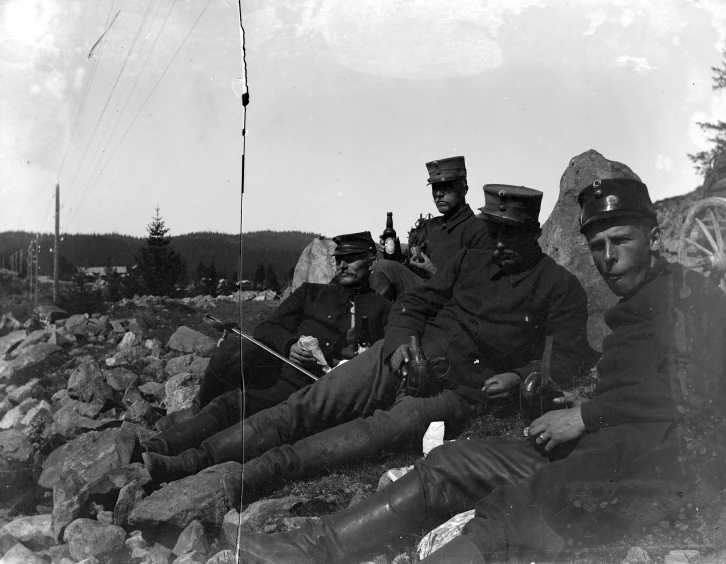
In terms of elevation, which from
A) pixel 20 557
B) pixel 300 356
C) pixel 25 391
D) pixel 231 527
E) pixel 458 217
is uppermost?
pixel 458 217

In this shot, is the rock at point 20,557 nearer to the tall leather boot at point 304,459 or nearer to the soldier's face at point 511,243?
the tall leather boot at point 304,459

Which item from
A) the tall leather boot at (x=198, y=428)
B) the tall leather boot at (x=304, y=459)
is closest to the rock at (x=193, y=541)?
the tall leather boot at (x=304, y=459)

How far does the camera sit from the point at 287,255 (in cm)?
447

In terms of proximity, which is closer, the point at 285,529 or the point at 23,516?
the point at 285,529

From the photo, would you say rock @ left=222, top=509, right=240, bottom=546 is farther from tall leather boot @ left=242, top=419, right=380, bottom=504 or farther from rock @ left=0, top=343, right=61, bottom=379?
rock @ left=0, top=343, right=61, bottom=379

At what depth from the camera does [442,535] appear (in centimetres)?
328

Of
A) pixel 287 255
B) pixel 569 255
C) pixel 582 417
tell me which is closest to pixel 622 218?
pixel 569 255

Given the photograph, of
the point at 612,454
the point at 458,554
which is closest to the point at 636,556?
the point at 612,454

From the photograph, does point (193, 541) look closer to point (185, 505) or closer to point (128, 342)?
point (185, 505)

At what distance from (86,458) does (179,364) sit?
2.72 feet

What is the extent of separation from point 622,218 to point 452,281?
38.6 inches

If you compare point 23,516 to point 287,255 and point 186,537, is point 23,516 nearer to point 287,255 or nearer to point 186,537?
point 186,537

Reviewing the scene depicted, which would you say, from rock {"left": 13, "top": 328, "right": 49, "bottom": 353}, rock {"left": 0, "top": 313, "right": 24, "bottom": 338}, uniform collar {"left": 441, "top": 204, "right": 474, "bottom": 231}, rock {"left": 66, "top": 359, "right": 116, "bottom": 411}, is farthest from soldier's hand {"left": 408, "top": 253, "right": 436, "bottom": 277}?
rock {"left": 0, "top": 313, "right": 24, "bottom": 338}

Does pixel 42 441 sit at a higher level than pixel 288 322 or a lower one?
lower
